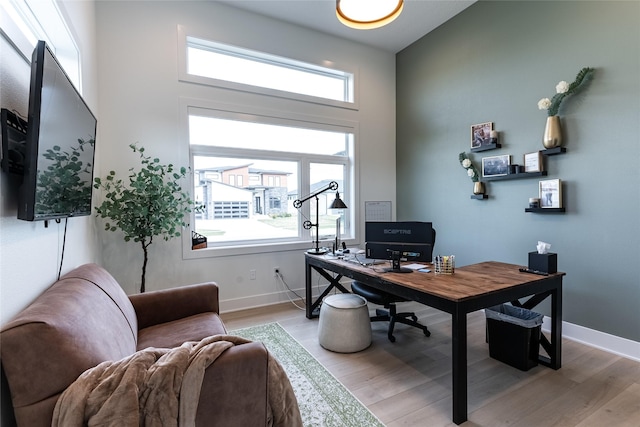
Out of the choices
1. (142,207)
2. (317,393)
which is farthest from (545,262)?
(142,207)

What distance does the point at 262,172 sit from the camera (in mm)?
3764

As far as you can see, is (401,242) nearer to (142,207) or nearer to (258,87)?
(142,207)

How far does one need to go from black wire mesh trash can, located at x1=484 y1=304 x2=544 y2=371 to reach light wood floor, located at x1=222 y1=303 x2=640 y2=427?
0.07 m

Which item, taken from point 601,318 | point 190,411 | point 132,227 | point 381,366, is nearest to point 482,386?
point 381,366

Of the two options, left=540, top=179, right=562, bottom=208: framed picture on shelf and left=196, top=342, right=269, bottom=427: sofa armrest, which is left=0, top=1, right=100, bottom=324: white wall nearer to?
left=196, top=342, right=269, bottom=427: sofa armrest

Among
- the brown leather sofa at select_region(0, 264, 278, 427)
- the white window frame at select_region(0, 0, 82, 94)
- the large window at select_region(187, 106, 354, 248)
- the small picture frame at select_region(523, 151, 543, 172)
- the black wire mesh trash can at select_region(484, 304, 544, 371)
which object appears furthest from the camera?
the large window at select_region(187, 106, 354, 248)

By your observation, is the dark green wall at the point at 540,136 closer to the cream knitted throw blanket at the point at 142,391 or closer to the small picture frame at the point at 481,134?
the small picture frame at the point at 481,134

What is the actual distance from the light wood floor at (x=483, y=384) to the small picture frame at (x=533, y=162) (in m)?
1.61

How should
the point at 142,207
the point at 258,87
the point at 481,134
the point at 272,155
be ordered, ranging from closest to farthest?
1. the point at 142,207
2. the point at 481,134
3. the point at 258,87
4. the point at 272,155

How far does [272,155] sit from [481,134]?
2.47 meters

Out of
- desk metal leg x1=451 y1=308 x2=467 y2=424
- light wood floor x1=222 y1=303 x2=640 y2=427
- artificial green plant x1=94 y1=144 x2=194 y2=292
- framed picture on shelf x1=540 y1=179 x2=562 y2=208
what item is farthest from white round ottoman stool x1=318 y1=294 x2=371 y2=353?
framed picture on shelf x1=540 y1=179 x2=562 y2=208

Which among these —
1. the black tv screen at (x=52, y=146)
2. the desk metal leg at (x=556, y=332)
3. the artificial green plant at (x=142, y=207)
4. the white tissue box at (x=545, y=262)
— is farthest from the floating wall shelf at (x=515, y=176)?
the black tv screen at (x=52, y=146)

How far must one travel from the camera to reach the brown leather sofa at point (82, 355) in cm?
89

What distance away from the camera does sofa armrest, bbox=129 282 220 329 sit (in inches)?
80.9
